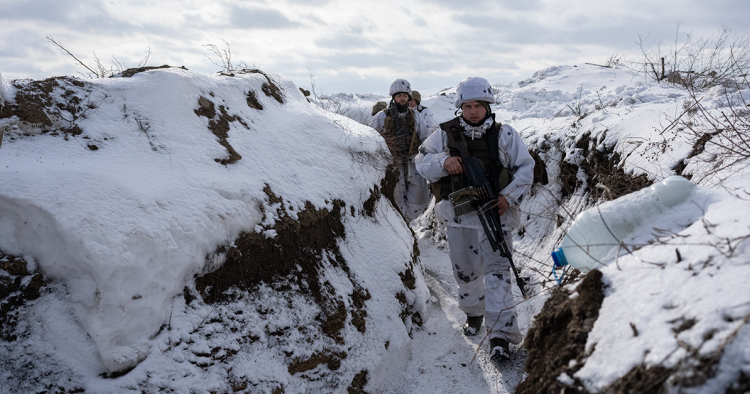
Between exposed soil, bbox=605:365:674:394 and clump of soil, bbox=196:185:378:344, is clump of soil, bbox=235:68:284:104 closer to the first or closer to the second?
clump of soil, bbox=196:185:378:344

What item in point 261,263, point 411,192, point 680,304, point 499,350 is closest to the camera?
point 680,304

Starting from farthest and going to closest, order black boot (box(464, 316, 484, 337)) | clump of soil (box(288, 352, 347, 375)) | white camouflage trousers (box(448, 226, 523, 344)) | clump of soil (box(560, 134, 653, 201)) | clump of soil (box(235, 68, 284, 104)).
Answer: clump of soil (box(235, 68, 284, 104)) → clump of soil (box(560, 134, 653, 201)) → black boot (box(464, 316, 484, 337)) → white camouflage trousers (box(448, 226, 523, 344)) → clump of soil (box(288, 352, 347, 375))

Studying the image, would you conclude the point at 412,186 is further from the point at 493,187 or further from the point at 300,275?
the point at 300,275

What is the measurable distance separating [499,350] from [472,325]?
1.54ft

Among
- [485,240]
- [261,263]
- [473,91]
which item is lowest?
[261,263]

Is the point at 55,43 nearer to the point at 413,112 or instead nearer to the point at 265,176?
the point at 265,176

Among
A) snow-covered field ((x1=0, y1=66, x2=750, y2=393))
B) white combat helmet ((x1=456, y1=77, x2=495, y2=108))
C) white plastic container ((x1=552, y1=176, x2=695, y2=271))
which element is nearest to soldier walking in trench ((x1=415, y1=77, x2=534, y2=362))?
Result: white combat helmet ((x1=456, y1=77, x2=495, y2=108))

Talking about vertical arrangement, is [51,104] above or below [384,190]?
above

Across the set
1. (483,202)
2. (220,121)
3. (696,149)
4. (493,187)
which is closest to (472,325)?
(483,202)

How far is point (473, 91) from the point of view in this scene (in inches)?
131

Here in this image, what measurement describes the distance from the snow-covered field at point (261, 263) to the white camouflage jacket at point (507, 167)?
0.61 meters

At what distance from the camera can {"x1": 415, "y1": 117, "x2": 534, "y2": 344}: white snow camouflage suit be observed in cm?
319

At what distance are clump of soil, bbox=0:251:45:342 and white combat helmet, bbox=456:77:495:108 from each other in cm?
287

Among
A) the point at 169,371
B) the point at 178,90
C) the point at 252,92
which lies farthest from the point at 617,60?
the point at 169,371
